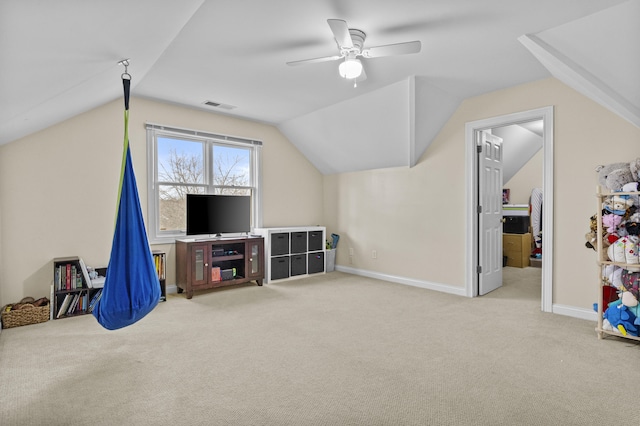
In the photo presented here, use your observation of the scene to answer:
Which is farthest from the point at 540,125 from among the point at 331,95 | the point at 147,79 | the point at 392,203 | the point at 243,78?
the point at 147,79

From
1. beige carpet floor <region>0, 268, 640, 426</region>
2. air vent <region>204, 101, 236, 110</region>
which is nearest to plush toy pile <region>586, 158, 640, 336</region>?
beige carpet floor <region>0, 268, 640, 426</region>

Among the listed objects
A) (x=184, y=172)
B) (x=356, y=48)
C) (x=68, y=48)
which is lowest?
(x=184, y=172)

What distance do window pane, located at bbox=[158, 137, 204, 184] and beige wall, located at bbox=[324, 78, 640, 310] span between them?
7.73ft

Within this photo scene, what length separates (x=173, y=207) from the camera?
4613 mm

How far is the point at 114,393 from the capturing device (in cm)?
202

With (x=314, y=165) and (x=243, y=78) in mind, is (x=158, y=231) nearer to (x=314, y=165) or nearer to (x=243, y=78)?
(x=243, y=78)

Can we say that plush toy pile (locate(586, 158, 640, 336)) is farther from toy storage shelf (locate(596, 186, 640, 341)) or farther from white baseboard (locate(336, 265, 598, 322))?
white baseboard (locate(336, 265, 598, 322))

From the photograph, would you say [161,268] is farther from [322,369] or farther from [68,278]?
[322,369]

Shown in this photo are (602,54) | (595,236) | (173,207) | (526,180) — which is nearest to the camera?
(602,54)

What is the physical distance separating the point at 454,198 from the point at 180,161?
368cm

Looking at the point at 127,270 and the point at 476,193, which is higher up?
the point at 476,193

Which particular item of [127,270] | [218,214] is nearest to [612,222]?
[127,270]

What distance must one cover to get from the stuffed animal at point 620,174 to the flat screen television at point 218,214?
4073 mm

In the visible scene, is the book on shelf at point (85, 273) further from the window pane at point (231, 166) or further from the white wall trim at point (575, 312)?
the white wall trim at point (575, 312)
